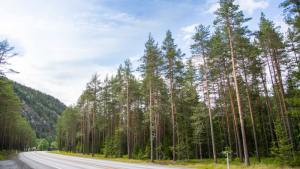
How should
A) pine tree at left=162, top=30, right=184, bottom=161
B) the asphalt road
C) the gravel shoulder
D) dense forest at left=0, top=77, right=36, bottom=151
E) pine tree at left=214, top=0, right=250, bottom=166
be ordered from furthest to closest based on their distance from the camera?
dense forest at left=0, top=77, right=36, bottom=151
pine tree at left=162, top=30, right=184, bottom=161
pine tree at left=214, top=0, right=250, bottom=166
the gravel shoulder
the asphalt road

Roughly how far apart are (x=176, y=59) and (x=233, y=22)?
8605 millimetres

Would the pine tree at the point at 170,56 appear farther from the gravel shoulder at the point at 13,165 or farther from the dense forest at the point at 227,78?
the gravel shoulder at the point at 13,165

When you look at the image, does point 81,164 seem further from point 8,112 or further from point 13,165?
point 8,112

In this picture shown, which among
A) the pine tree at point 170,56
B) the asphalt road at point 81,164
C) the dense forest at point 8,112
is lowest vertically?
the asphalt road at point 81,164

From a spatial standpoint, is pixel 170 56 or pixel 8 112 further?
pixel 8 112

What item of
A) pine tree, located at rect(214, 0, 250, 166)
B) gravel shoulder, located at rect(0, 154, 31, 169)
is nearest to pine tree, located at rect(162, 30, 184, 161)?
pine tree, located at rect(214, 0, 250, 166)

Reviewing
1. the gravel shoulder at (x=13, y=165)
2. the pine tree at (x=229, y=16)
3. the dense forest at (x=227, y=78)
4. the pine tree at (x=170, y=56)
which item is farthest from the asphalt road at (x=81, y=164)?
the pine tree at (x=229, y=16)

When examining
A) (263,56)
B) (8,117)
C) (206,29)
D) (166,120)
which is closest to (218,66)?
(206,29)

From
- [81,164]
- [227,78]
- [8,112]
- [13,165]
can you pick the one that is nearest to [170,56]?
[227,78]

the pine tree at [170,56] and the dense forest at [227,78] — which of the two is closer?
the dense forest at [227,78]

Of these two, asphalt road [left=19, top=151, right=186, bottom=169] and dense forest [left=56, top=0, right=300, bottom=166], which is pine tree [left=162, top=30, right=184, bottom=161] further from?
asphalt road [left=19, top=151, right=186, bottom=169]

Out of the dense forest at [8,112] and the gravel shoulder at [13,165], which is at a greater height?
the dense forest at [8,112]

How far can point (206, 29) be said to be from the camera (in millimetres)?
19219

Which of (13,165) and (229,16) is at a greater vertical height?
(229,16)
